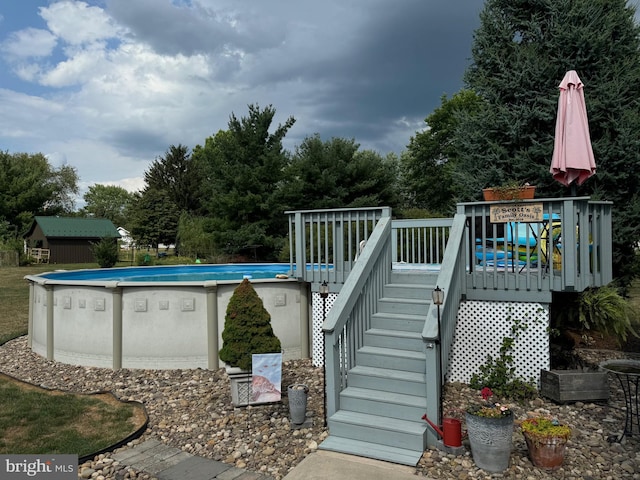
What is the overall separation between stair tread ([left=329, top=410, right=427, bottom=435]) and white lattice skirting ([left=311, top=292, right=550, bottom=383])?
2.04 metres

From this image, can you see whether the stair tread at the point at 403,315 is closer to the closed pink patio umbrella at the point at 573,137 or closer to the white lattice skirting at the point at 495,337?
the white lattice skirting at the point at 495,337

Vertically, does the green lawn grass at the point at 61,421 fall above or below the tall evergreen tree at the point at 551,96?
below

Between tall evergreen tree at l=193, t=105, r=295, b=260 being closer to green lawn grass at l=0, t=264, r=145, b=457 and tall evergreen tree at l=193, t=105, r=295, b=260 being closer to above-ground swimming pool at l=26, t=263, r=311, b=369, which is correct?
above-ground swimming pool at l=26, t=263, r=311, b=369

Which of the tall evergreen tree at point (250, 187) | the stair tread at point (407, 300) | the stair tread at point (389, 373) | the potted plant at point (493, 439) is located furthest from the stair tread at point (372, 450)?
the tall evergreen tree at point (250, 187)

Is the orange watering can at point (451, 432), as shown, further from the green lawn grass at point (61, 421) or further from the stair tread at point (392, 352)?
the green lawn grass at point (61, 421)

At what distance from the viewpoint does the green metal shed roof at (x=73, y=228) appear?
3005 centimetres

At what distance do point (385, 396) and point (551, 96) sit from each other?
24.6 feet

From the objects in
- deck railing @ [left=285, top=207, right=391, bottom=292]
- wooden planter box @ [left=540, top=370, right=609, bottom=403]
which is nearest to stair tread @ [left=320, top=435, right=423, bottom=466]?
wooden planter box @ [left=540, top=370, right=609, bottom=403]

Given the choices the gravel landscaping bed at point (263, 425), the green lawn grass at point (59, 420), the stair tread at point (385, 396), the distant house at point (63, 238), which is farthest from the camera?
the distant house at point (63, 238)

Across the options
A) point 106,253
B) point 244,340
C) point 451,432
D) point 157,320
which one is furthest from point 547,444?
point 106,253

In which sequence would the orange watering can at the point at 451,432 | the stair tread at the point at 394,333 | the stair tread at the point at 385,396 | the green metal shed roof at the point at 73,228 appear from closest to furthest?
the orange watering can at the point at 451,432, the stair tread at the point at 385,396, the stair tread at the point at 394,333, the green metal shed roof at the point at 73,228

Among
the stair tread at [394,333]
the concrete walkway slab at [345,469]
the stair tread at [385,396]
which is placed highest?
the stair tread at [394,333]

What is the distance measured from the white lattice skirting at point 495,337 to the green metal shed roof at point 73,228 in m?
28.9

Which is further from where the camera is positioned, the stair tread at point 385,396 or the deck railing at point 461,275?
the deck railing at point 461,275
